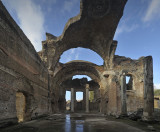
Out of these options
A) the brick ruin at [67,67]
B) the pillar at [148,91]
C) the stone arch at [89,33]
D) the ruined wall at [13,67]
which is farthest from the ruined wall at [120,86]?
the ruined wall at [13,67]

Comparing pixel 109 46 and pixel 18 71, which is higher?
pixel 109 46

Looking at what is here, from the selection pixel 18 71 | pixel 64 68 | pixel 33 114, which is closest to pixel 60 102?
pixel 64 68

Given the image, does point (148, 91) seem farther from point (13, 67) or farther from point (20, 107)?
point (20, 107)

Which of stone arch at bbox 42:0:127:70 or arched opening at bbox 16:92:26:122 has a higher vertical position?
stone arch at bbox 42:0:127:70

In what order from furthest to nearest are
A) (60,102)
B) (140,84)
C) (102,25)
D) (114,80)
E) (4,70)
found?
(60,102) < (140,84) < (114,80) < (102,25) < (4,70)

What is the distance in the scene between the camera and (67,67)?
18.6 metres

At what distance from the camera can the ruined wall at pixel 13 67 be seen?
605 cm

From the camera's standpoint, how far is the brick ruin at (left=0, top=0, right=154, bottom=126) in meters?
6.57

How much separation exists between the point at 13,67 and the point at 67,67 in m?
11.7

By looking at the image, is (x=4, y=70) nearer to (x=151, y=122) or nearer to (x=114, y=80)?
(x=151, y=122)

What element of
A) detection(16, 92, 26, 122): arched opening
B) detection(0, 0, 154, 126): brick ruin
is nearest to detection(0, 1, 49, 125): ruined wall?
detection(0, 0, 154, 126): brick ruin

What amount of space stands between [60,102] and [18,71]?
60.3 feet

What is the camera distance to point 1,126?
214 inches

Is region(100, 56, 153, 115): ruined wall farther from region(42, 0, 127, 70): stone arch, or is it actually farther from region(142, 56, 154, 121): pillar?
region(142, 56, 154, 121): pillar
